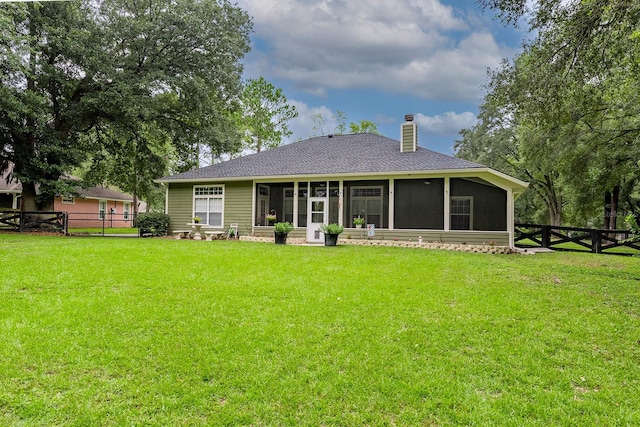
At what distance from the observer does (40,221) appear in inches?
620

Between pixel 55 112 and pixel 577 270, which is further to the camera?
pixel 55 112

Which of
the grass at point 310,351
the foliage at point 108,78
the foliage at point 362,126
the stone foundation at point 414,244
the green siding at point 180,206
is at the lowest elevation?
the grass at point 310,351

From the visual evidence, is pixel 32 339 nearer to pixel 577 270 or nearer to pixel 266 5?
pixel 266 5

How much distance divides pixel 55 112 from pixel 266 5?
46.7ft

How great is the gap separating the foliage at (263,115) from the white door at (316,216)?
16632mm

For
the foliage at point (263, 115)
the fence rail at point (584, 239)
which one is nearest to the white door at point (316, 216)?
the fence rail at point (584, 239)

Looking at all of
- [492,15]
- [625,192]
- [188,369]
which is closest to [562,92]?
[492,15]

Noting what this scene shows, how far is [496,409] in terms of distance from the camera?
250 centimetres

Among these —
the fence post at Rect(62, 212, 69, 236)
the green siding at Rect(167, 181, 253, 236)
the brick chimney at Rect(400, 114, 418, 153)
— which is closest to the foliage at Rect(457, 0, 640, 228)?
the brick chimney at Rect(400, 114, 418, 153)

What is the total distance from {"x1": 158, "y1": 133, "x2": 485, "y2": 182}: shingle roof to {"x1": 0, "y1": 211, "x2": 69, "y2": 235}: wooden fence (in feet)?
15.1

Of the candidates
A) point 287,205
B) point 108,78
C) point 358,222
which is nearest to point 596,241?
point 358,222

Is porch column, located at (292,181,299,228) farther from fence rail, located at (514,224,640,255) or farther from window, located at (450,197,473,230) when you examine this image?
fence rail, located at (514,224,640,255)

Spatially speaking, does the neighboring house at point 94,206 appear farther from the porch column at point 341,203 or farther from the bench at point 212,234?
the porch column at point 341,203

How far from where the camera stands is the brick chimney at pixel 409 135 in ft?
47.0
